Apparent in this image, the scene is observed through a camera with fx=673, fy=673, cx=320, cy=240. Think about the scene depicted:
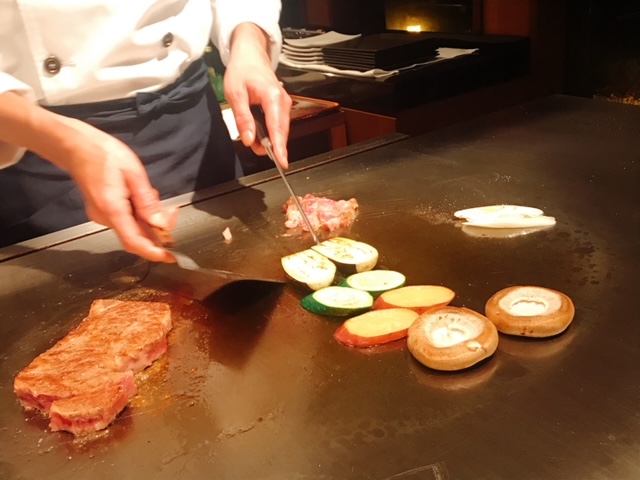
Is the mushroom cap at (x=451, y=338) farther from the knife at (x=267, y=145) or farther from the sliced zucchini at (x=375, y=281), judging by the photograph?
the knife at (x=267, y=145)

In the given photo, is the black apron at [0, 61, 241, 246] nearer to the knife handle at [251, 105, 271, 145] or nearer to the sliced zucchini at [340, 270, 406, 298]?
the knife handle at [251, 105, 271, 145]

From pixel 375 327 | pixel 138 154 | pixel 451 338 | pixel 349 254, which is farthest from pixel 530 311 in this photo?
pixel 138 154

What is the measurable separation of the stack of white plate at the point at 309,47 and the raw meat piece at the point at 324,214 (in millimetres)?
1842

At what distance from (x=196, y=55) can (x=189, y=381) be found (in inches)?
43.4

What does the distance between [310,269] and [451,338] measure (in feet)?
1.29

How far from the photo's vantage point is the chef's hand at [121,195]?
1.25 m

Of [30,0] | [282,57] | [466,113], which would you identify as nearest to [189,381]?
[30,0]

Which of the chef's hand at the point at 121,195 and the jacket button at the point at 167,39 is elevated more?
the jacket button at the point at 167,39

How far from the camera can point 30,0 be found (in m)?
1.64

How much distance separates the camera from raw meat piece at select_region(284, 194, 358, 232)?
1.69 meters

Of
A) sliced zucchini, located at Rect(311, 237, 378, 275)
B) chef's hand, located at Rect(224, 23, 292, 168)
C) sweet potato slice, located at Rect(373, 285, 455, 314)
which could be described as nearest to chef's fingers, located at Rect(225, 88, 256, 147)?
chef's hand, located at Rect(224, 23, 292, 168)

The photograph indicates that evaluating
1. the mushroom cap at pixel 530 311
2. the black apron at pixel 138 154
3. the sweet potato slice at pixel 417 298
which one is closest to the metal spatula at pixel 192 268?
the sweet potato slice at pixel 417 298

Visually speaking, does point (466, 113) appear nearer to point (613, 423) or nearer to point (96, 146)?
point (96, 146)

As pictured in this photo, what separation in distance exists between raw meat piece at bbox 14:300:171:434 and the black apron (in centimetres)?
58
